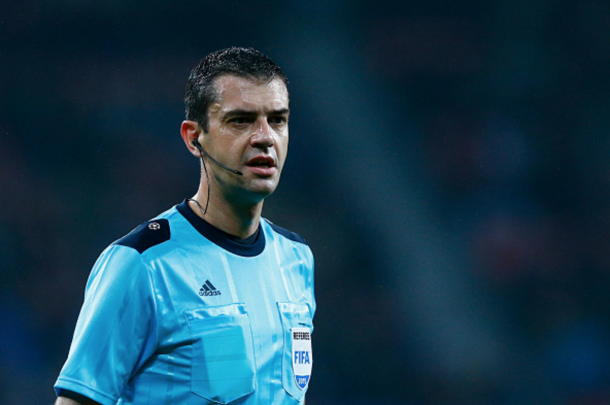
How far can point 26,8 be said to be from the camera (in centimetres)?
774

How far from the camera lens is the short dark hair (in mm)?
2082

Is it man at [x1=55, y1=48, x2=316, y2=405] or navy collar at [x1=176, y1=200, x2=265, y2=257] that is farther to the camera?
navy collar at [x1=176, y1=200, x2=265, y2=257]

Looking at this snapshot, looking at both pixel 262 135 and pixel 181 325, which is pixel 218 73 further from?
pixel 181 325

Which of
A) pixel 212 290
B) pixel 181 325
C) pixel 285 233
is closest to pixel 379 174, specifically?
pixel 285 233

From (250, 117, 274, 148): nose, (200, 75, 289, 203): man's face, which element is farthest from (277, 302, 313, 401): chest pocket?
(250, 117, 274, 148): nose

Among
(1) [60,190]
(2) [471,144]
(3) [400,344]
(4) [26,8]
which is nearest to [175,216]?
(3) [400,344]

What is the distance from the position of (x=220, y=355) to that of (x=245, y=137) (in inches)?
23.4

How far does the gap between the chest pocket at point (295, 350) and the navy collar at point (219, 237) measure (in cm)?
18

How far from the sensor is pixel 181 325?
1879 millimetres

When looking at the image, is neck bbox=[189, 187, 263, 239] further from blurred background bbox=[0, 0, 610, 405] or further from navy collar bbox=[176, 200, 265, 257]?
blurred background bbox=[0, 0, 610, 405]

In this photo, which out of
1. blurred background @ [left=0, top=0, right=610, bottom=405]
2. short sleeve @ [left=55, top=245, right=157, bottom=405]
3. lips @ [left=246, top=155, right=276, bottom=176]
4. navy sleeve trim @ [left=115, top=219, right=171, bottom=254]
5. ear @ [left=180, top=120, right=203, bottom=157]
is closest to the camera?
short sleeve @ [left=55, top=245, right=157, bottom=405]

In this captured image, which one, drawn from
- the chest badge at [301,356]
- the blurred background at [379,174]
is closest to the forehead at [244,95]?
the chest badge at [301,356]

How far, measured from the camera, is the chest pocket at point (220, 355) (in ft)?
6.17

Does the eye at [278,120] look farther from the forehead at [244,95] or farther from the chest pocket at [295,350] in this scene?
the chest pocket at [295,350]
